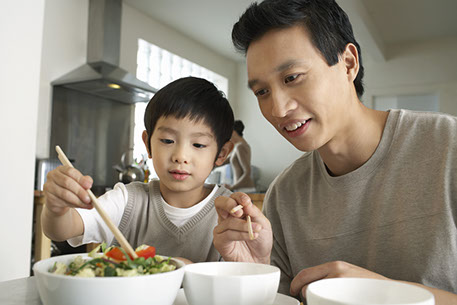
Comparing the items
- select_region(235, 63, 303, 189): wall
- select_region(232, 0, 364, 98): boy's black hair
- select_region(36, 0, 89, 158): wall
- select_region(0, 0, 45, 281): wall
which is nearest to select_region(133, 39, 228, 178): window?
select_region(36, 0, 89, 158): wall

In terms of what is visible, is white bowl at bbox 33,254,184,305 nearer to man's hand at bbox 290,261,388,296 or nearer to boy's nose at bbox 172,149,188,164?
man's hand at bbox 290,261,388,296

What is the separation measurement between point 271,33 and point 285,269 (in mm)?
674

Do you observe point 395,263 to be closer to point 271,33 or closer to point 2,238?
point 271,33

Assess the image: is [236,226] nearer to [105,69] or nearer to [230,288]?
[230,288]

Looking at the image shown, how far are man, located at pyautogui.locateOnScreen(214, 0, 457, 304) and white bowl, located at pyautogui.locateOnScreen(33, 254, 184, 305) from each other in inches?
13.8

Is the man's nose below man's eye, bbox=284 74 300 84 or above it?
below

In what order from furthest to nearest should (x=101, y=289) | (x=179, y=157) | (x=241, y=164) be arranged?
1. (x=241, y=164)
2. (x=179, y=157)
3. (x=101, y=289)

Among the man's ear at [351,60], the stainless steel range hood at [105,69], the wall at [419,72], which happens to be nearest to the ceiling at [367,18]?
the wall at [419,72]

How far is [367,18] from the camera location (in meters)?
5.23

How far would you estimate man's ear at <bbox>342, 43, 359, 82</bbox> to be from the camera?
1.10 meters

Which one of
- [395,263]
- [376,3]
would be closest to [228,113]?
[395,263]

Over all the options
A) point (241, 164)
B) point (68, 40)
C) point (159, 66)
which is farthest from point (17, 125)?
point (159, 66)

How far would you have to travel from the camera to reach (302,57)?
98 cm

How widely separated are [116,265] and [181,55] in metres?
6.00
